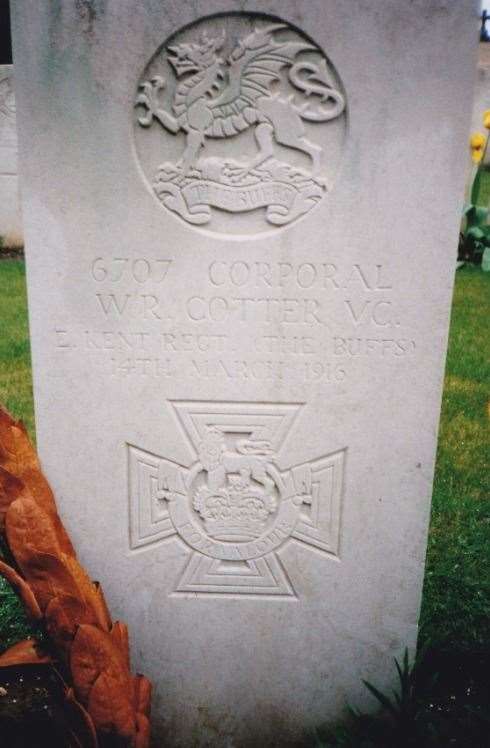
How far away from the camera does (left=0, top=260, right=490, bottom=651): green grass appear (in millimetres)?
2691

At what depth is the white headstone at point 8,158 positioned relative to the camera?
7633 mm

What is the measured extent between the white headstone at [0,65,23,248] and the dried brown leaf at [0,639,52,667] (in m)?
6.75

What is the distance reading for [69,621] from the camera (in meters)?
1.74

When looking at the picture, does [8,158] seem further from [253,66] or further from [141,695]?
[141,695]

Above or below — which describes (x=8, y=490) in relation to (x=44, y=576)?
above

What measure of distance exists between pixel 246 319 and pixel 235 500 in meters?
0.56

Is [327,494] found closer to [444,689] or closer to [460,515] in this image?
[444,689]

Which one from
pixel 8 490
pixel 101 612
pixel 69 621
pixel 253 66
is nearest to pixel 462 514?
pixel 101 612

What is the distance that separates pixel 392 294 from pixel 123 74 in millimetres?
898

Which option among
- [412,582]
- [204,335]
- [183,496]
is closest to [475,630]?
[412,582]

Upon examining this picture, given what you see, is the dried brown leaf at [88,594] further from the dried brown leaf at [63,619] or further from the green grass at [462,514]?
the green grass at [462,514]

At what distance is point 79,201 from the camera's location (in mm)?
1811

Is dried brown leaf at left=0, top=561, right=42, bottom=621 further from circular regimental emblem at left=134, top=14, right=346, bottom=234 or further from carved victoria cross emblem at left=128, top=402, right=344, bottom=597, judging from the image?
circular regimental emblem at left=134, top=14, right=346, bottom=234

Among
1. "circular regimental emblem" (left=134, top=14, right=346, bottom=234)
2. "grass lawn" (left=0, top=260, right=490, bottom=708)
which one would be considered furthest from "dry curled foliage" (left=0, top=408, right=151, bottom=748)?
"grass lawn" (left=0, top=260, right=490, bottom=708)
